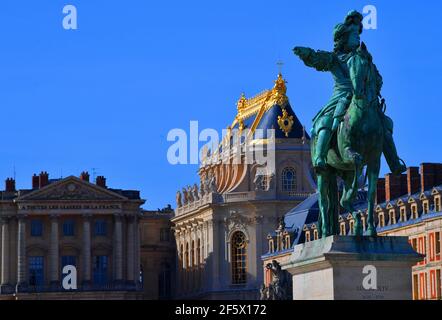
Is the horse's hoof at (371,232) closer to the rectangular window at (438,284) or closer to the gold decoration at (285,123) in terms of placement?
the rectangular window at (438,284)

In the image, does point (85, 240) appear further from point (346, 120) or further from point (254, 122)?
point (346, 120)

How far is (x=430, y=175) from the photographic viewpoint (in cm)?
10188

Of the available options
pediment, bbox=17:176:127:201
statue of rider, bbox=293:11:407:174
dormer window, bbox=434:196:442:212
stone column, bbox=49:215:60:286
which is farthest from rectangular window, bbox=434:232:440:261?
statue of rider, bbox=293:11:407:174

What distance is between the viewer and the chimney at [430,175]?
102 metres

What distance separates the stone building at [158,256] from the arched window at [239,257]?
1794 cm

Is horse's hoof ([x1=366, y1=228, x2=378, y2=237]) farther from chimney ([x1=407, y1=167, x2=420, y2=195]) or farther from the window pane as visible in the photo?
the window pane

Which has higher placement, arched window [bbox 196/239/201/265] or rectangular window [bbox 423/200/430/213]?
arched window [bbox 196/239/201/265]

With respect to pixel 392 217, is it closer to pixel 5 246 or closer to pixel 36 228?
pixel 36 228

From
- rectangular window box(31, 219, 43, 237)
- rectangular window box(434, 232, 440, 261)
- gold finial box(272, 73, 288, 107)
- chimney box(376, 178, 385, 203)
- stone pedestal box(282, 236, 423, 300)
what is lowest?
stone pedestal box(282, 236, 423, 300)

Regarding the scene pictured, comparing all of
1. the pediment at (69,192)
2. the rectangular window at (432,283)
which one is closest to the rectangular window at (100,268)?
the pediment at (69,192)

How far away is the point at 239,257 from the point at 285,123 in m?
14.3

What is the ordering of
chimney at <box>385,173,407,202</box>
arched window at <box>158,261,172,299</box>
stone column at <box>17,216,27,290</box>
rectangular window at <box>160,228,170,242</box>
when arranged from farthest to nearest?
rectangular window at <box>160,228,170,242</box> → arched window at <box>158,261,172,299</box> → stone column at <box>17,216,27,290</box> → chimney at <box>385,173,407,202</box>

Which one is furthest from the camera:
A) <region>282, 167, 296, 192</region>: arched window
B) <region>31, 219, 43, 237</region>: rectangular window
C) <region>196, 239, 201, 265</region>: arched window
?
<region>196, 239, 201, 265</region>: arched window

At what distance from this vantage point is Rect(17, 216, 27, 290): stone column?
152 metres
